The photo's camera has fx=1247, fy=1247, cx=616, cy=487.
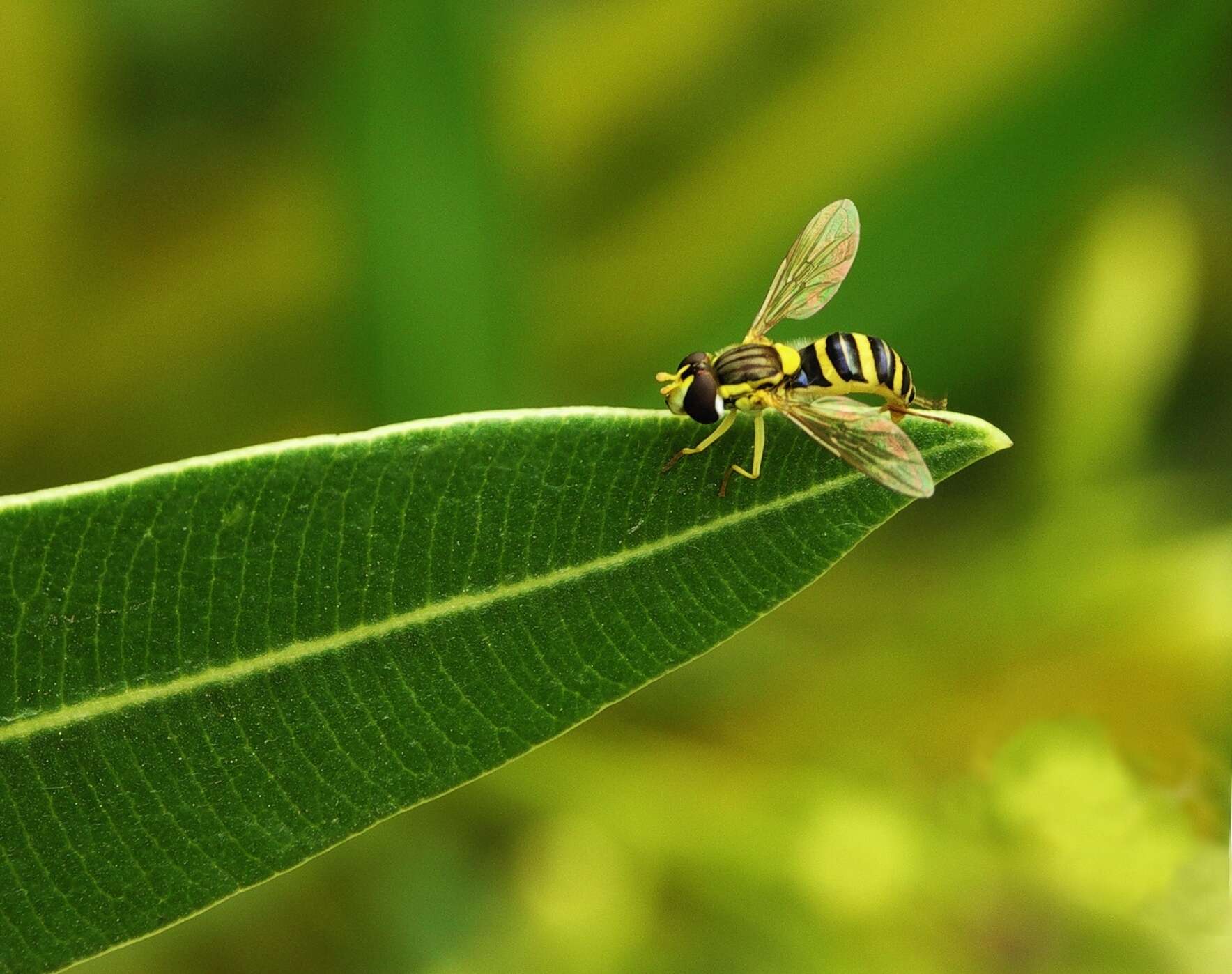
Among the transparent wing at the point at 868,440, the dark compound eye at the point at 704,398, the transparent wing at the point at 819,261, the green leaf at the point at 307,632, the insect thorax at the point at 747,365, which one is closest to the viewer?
the green leaf at the point at 307,632

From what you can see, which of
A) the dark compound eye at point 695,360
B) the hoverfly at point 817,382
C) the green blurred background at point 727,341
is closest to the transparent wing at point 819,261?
the hoverfly at point 817,382

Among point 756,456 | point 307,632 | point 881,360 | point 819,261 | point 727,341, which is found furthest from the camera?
point 727,341

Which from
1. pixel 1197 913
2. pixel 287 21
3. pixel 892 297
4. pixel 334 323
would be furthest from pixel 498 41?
pixel 1197 913

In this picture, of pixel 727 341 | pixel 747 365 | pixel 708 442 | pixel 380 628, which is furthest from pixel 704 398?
pixel 727 341

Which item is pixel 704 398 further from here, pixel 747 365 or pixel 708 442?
pixel 708 442

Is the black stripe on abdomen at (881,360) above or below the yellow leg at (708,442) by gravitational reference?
below

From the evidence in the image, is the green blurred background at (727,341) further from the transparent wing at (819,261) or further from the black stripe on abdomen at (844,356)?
the black stripe on abdomen at (844,356)

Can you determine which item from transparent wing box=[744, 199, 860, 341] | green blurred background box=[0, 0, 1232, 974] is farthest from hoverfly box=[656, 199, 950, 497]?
green blurred background box=[0, 0, 1232, 974]
